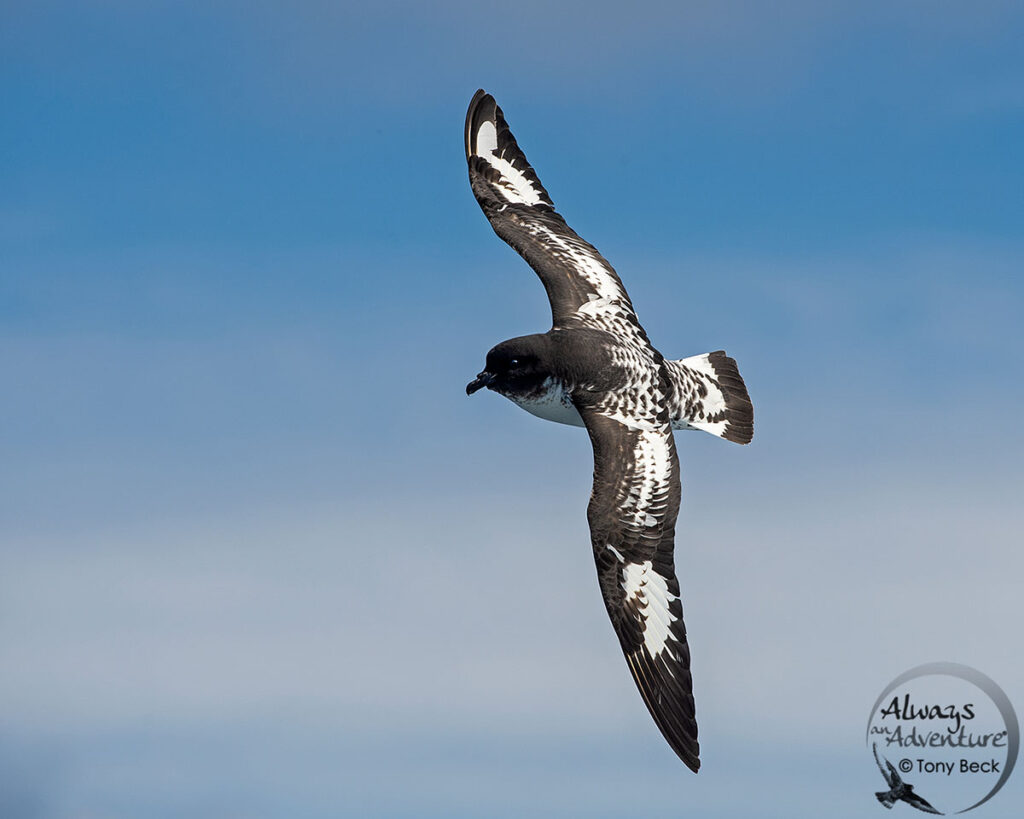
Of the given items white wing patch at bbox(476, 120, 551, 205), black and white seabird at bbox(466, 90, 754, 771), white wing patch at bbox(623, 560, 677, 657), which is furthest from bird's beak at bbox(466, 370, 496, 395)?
white wing patch at bbox(476, 120, 551, 205)

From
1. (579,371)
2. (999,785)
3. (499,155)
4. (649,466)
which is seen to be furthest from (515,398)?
(999,785)

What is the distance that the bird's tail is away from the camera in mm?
19689

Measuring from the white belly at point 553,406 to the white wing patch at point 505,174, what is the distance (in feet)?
16.2

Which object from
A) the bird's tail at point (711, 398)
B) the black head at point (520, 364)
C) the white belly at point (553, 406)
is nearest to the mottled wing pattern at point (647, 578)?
the white belly at point (553, 406)

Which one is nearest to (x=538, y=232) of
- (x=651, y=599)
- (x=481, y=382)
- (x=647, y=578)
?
(x=481, y=382)

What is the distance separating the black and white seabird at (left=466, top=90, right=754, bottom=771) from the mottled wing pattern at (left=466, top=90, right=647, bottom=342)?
24 millimetres

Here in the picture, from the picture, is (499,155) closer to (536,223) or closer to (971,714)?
(536,223)

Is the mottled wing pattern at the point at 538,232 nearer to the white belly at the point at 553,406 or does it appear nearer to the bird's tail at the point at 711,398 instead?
the bird's tail at the point at 711,398

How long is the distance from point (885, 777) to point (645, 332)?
6880 millimetres

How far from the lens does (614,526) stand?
56.6 ft

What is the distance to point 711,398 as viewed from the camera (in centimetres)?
2012

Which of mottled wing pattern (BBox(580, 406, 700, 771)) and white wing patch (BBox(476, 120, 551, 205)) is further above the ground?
white wing patch (BBox(476, 120, 551, 205))

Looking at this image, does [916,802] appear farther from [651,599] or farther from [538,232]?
[538,232]

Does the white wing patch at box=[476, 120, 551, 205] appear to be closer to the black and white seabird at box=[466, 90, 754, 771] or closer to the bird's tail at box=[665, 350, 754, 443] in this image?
the black and white seabird at box=[466, 90, 754, 771]
